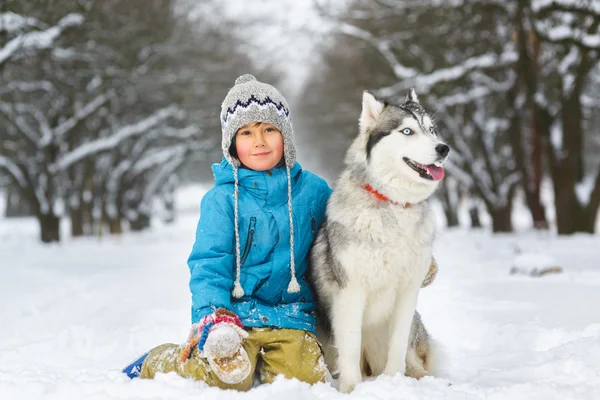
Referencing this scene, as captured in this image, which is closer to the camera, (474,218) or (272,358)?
(272,358)

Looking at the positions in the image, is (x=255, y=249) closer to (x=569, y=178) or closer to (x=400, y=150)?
(x=400, y=150)

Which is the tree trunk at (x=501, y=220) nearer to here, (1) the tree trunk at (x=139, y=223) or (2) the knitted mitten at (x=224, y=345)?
(2) the knitted mitten at (x=224, y=345)

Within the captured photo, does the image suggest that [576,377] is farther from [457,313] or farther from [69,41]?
[69,41]

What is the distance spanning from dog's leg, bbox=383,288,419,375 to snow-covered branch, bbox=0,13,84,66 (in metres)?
8.35

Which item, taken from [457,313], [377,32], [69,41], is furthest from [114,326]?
[377,32]

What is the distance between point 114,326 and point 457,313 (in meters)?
3.45

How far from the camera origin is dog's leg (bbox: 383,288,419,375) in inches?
132

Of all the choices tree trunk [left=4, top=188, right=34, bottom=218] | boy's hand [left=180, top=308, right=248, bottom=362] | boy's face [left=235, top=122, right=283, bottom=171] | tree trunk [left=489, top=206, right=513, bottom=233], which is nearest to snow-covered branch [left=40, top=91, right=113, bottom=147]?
tree trunk [left=489, top=206, right=513, bottom=233]

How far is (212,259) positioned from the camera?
326 cm

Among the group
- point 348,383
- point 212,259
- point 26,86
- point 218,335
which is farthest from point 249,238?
point 26,86

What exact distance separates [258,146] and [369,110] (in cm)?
71

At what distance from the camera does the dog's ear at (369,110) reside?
133 inches

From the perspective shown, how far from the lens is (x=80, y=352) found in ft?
15.7

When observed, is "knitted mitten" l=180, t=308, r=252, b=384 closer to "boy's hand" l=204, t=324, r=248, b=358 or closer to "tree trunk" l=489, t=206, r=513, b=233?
"boy's hand" l=204, t=324, r=248, b=358
